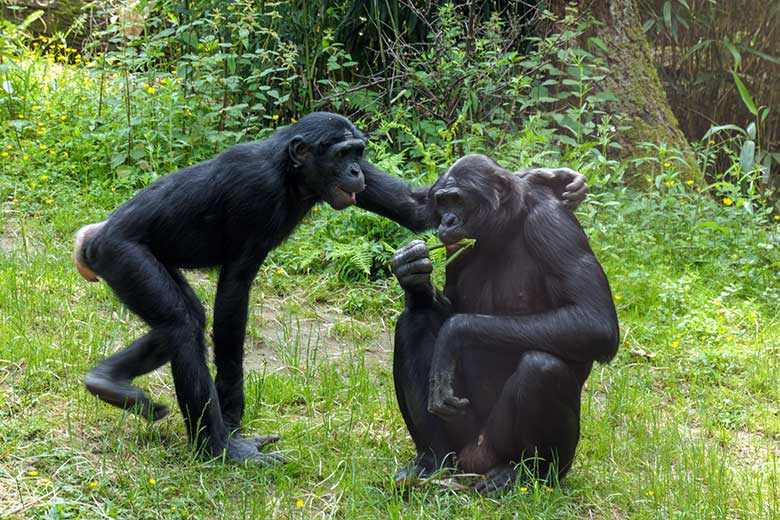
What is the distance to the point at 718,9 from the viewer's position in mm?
10555

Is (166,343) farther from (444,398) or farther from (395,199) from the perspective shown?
(395,199)

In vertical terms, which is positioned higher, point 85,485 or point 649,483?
point 85,485

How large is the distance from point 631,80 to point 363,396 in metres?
5.20

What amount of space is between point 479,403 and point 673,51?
7.34 meters

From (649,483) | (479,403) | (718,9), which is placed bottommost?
(649,483)

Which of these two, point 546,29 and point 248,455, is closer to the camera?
point 248,455

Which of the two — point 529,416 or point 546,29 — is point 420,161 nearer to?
point 546,29

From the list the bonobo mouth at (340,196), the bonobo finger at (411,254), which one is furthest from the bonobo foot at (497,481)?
the bonobo mouth at (340,196)

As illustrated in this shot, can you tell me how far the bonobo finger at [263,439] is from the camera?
5.13m

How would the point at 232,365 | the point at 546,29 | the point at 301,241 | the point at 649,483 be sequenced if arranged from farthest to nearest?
the point at 546,29
the point at 301,241
the point at 232,365
the point at 649,483

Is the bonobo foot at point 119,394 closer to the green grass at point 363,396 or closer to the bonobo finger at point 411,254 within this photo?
the green grass at point 363,396

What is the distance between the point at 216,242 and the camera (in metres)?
5.27

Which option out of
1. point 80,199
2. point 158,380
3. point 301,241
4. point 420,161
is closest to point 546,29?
point 420,161

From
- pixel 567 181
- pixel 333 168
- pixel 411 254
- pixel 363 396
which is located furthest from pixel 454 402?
pixel 333 168
